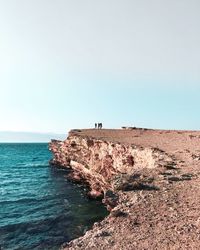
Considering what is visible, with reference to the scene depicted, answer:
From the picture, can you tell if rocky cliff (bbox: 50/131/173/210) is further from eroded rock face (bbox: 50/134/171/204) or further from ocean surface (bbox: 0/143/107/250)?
ocean surface (bbox: 0/143/107/250)

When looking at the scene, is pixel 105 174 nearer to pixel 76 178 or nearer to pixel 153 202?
pixel 76 178

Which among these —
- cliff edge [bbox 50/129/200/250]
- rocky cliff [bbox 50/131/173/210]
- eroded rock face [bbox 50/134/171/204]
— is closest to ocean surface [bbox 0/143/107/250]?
eroded rock face [bbox 50/134/171/204]

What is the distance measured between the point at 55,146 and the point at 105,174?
44570 millimetres

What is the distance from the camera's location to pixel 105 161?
51688mm

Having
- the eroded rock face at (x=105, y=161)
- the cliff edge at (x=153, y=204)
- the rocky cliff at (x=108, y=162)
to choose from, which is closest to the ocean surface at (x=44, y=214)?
the eroded rock face at (x=105, y=161)

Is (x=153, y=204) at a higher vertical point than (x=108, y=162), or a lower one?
lower

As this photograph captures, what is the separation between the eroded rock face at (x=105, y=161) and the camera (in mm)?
37312

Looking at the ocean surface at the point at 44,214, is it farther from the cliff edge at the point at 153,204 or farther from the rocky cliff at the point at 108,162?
the cliff edge at the point at 153,204

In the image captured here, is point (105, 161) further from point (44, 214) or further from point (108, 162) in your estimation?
point (44, 214)

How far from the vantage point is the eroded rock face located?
37.3 meters

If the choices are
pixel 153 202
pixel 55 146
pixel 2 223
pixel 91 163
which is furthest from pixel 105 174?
pixel 55 146

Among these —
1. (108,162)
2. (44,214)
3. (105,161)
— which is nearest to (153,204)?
(44,214)

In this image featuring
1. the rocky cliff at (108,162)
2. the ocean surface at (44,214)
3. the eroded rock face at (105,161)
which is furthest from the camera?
the eroded rock face at (105,161)

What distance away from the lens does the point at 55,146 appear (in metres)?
93.3
